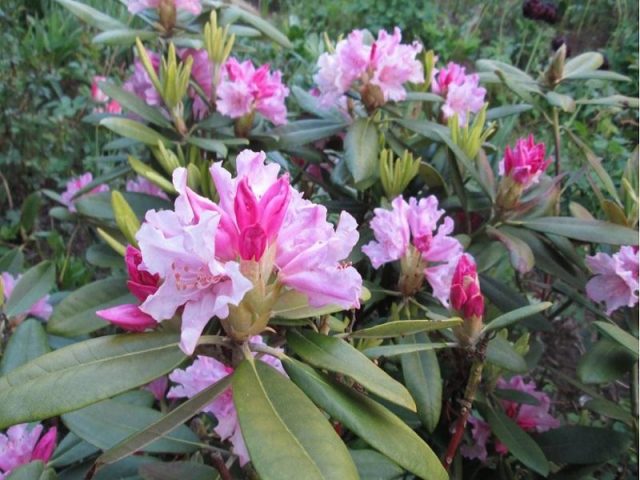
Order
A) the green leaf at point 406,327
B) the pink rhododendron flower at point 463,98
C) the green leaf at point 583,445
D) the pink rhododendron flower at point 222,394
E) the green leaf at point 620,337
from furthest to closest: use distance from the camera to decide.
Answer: the pink rhododendron flower at point 463,98 → the green leaf at point 583,445 → the green leaf at point 620,337 → the pink rhododendron flower at point 222,394 → the green leaf at point 406,327

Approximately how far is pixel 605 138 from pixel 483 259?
1.65 m

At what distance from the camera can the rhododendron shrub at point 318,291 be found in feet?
1.93

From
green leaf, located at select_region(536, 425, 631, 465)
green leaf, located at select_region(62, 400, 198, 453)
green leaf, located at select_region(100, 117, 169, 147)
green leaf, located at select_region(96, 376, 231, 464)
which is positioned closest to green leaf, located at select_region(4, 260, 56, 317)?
green leaf, located at select_region(100, 117, 169, 147)

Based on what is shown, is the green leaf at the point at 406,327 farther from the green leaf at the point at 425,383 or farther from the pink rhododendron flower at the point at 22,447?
the pink rhododendron flower at the point at 22,447

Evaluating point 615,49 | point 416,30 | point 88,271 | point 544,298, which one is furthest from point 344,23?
point 544,298

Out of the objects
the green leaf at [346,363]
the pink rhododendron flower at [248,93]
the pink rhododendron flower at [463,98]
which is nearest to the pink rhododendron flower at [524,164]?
the pink rhododendron flower at [463,98]

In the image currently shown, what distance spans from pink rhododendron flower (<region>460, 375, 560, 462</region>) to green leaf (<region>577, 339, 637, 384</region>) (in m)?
0.16

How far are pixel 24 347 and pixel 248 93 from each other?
606 mm

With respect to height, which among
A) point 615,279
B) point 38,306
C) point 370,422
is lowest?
point 38,306

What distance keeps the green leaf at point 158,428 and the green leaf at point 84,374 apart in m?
0.05

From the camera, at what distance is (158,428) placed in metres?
0.62

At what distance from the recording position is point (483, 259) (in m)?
1.14

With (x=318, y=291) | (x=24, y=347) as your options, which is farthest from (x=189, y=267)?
(x=24, y=347)

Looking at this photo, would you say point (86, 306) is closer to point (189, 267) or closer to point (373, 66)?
point (189, 267)
